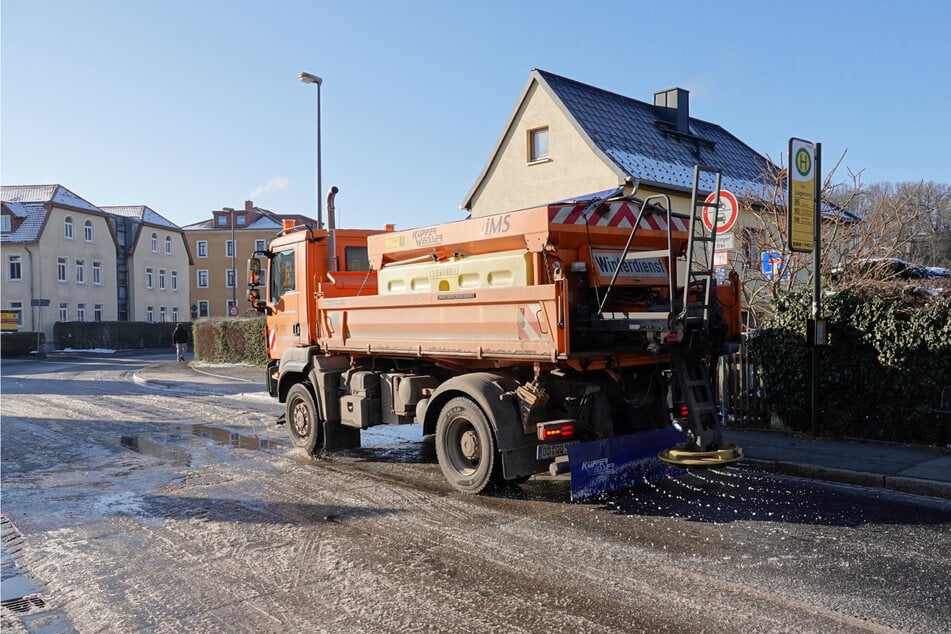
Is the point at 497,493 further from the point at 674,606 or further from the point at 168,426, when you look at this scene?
the point at 168,426

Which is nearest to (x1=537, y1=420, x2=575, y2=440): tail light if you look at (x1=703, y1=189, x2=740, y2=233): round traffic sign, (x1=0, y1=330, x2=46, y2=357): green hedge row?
(x1=703, y1=189, x2=740, y2=233): round traffic sign

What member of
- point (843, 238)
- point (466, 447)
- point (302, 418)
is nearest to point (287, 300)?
point (302, 418)

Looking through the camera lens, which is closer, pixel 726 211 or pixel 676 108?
pixel 726 211

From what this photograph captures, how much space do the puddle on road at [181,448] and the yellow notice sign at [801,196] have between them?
7.24 meters

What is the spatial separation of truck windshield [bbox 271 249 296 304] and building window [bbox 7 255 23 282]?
41868 millimetres

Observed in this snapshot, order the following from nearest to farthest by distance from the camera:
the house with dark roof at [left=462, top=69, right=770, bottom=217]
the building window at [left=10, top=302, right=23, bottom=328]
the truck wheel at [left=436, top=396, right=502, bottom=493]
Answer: the truck wheel at [left=436, top=396, right=502, bottom=493] < the house with dark roof at [left=462, top=69, right=770, bottom=217] < the building window at [left=10, top=302, right=23, bottom=328]

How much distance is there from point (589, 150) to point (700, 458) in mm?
15442

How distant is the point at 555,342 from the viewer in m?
5.79

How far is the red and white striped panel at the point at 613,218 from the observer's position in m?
6.25

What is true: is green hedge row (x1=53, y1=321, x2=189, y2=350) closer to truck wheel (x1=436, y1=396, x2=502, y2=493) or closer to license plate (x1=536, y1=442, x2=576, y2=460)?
truck wheel (x1=436, y1=396, x2=502, y2=493)

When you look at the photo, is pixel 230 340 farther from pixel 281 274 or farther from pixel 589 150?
pixel 281 274

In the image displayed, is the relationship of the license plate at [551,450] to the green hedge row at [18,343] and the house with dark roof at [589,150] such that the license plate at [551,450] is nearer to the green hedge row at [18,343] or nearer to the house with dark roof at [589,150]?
the house with dark roof at [589,150]

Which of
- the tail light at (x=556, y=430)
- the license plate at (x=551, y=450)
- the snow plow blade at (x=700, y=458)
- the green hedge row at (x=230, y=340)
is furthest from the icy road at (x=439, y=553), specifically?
the green hedge row at (x=230, y=340)

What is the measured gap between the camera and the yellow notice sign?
8883mm
